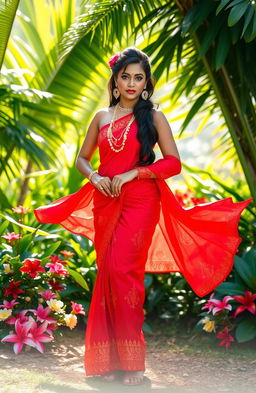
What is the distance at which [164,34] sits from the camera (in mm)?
5473

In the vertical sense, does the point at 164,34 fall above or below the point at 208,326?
above

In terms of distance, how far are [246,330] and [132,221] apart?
4.07ft

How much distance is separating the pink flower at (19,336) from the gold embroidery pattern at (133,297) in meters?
0.73

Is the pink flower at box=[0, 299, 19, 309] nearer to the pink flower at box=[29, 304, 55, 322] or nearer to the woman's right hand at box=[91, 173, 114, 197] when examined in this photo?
the pink flower at box=[29, 304, 55, 322]

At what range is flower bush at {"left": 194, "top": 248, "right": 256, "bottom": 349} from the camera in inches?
181

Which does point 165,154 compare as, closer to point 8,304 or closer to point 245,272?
point 245,272

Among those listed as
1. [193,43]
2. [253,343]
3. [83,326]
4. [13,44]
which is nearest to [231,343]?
[253,343]

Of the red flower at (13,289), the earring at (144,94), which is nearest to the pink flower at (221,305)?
the red flower at (13,289)

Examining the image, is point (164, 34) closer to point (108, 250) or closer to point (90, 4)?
point (90, 4)

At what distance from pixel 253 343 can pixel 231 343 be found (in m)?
0.15

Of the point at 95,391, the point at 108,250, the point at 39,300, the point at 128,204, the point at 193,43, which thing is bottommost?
the point at 95,391

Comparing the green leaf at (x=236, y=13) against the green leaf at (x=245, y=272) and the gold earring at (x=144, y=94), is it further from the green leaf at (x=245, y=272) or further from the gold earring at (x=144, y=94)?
the green leaf at (x=245, y=272)

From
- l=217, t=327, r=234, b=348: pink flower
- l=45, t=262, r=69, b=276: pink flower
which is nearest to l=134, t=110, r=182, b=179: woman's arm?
l=45, t=262, r=69, b=276: pink flower

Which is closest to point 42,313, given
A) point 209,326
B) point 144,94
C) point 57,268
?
point 57,268
